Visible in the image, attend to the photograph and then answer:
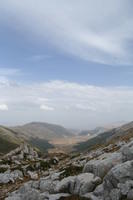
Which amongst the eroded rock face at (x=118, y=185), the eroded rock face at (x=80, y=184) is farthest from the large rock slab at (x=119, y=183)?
the eroded rock face at (x=80, y=184)

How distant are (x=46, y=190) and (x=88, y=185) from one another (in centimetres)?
545

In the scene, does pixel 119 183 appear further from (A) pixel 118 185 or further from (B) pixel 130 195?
(B) pixel 130 195

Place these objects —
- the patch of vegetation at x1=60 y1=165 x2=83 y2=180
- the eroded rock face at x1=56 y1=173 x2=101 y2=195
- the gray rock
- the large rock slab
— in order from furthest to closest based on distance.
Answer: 1. the patch of vegetation at x1=60 y1=165 x2=83 y2=180
2. the eroded rock face at x1=56 y1=173 x2=101 y2=195
3. the large rock slab
4. the gray rock

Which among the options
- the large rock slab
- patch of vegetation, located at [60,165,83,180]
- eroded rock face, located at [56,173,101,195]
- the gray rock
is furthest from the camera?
patch of vegetation, located at [60,165,83,180]

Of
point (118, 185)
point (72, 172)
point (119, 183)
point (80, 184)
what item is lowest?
point (72, 172)

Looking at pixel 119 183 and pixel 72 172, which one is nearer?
pixel 119 183

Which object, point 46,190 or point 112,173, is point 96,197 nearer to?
point 112,173

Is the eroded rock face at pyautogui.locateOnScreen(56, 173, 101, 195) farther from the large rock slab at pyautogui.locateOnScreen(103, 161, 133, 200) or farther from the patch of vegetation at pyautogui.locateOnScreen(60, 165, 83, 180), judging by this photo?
the patch of vegetation at pyautogui.locateOnScreen(60, 165, 83, 180)

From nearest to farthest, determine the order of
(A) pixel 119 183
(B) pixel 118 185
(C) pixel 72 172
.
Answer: (B) pixel 118 185 → (A) pixel 119 183 → (C) pixel 72 172

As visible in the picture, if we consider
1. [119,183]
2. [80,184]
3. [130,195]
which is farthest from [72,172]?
[130,195]

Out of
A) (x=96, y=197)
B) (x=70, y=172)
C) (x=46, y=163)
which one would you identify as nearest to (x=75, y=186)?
(x=96, y=197)

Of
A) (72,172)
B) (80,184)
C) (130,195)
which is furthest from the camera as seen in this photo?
(72,172)

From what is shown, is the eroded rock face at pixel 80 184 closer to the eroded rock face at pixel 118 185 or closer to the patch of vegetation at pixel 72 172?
the eroded rock face at pixel 118 185

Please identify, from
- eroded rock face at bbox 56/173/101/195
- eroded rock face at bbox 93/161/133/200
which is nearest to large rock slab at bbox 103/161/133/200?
eroded rock face at bbox 93/161/133/200
